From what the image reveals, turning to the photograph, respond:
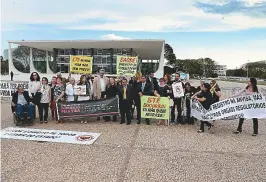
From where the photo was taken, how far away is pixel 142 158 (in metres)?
6.08

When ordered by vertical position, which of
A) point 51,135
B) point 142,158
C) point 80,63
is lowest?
point 142,158

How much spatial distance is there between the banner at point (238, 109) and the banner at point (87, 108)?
3.15 m

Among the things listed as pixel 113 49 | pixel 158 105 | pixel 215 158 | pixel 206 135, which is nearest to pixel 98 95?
pixel 158 105

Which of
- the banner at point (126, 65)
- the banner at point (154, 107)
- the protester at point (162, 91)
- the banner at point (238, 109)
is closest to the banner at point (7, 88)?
the banner at point (126, 65)

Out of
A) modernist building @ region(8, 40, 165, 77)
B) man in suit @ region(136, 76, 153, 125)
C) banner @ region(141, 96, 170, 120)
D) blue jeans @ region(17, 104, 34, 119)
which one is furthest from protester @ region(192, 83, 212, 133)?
modernist building @ region(8, 40, 165, 77)

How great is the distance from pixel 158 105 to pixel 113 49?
2707cm

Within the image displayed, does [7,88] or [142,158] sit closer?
[142,158]

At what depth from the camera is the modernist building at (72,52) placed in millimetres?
30828

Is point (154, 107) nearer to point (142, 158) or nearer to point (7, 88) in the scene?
point (142, 158)

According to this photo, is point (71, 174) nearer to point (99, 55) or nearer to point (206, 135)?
point (206, 135)

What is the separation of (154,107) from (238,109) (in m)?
2.74

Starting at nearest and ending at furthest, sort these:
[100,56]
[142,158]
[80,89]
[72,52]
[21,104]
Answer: [142,158]
[21,104]
[80,89]
[100,56]
[72,52]

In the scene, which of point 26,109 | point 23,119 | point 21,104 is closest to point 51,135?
point 23,119

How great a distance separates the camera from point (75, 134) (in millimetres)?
8102
